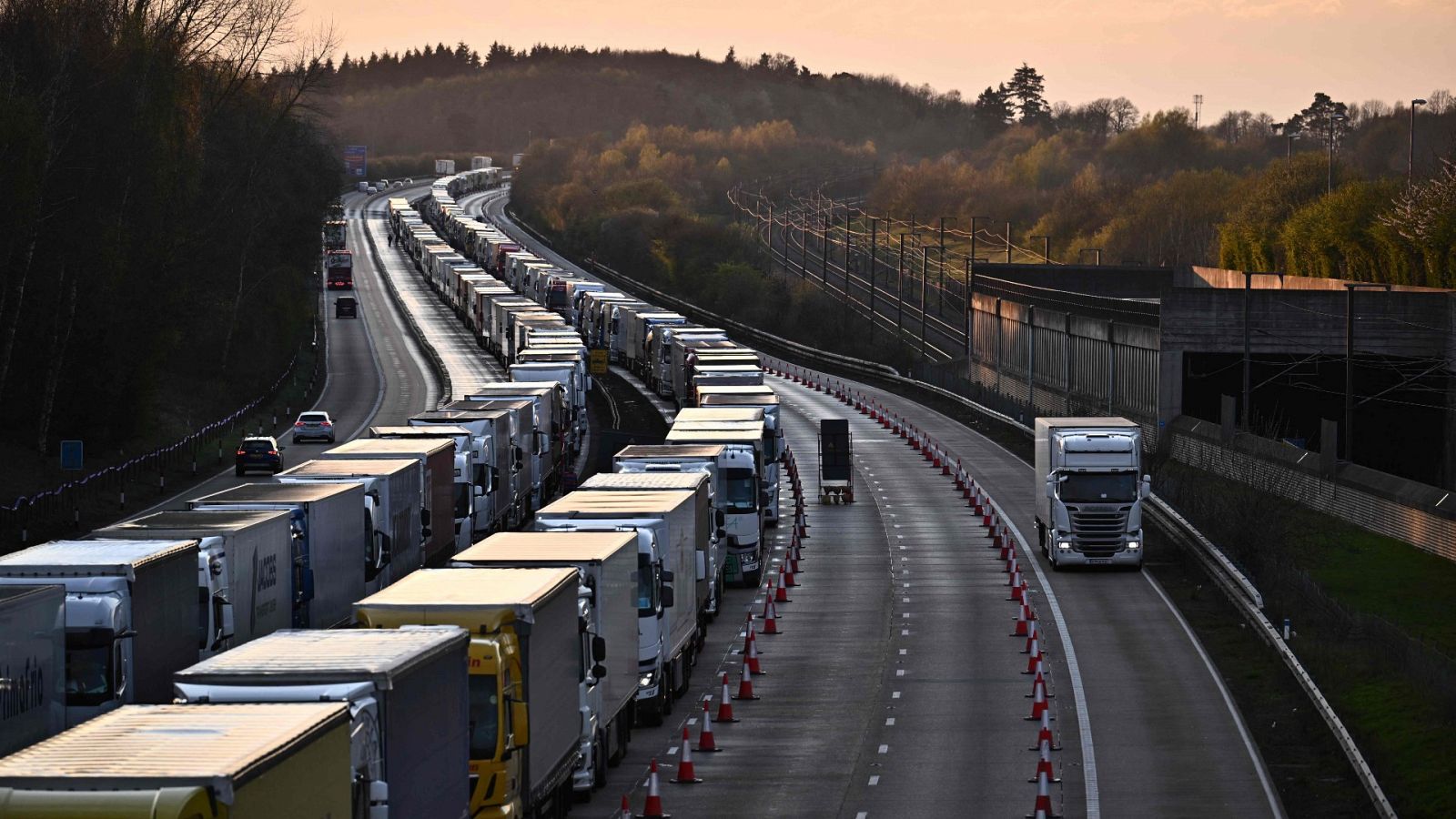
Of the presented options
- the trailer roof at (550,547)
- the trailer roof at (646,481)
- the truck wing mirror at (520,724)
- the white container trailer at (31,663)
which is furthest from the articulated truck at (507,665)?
the trailer roof at (646,481)

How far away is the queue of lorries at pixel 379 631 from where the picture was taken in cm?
1320

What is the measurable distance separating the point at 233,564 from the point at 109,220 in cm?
3924

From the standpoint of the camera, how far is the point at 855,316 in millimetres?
136500

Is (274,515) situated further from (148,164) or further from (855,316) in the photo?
(855,316)

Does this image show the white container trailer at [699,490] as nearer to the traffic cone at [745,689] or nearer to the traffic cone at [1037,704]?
the traffic cone at [745,689]

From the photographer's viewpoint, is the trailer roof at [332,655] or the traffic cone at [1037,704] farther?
the traffic cone at [1037,704]

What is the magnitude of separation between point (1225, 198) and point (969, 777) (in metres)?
165

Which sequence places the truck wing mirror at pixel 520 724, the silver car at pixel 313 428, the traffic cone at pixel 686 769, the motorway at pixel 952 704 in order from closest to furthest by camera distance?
the truck wing mirror at pixel 520 724
the motorway at pixel 952 704
the traffic cone at pixel 686 769
the silver car at pixel 313 428

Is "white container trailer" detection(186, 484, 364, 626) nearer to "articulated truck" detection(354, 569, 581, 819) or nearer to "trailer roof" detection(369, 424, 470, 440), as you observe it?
"trailer roof" detection(369, 424, 470, 440)

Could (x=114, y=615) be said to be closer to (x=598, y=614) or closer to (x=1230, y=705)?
(x=598, y=614)

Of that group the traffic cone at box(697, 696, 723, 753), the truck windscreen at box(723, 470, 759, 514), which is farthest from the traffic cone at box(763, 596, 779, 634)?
the traffic cone at box(697, 696, 723, 753)

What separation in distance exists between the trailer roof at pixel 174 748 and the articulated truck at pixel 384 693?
2.17 feet

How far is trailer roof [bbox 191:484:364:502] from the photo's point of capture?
31.9 m

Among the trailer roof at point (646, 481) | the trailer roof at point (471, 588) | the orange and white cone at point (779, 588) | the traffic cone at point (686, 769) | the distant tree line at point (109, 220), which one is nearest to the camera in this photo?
the trailer roof at point (471, 588)
